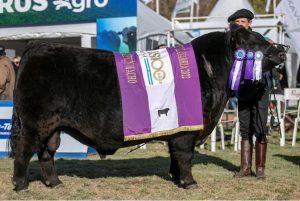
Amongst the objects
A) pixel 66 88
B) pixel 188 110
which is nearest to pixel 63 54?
pixel 66 88

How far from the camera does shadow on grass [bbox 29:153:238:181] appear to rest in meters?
7.46

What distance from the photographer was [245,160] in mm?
7180

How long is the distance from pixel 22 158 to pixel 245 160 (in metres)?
2.88

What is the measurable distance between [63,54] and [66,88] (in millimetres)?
403

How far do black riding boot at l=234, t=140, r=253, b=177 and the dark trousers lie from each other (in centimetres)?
9

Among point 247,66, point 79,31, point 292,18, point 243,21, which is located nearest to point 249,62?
point 247,66

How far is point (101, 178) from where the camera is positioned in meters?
7.09

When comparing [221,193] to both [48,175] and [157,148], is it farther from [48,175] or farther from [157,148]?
[157,148]

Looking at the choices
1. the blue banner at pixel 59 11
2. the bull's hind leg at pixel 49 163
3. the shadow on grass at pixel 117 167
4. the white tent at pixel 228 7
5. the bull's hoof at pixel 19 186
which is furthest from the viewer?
the white tent at pixel 228 7

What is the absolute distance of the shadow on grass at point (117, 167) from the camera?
7.46 m

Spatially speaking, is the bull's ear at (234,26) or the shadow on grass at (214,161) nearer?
the bull's ear at (234,26)

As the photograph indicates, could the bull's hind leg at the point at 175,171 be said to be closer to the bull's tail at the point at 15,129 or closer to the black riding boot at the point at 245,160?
the black riding boot at the point at 245,160

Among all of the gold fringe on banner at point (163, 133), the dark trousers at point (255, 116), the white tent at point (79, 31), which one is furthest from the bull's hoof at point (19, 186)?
the white tent at point (79, 31)

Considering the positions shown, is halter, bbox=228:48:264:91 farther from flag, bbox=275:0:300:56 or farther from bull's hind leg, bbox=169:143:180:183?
flag, bbox=275:0:300:56
